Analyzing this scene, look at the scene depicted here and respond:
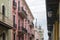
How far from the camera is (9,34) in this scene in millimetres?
31000

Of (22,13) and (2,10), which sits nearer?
(2,10)

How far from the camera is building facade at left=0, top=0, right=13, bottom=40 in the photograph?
1069 inches

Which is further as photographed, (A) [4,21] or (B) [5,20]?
(B) [5,20]

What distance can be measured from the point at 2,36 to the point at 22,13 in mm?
14917

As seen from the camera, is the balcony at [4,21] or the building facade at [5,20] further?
the building facade at [5,20]

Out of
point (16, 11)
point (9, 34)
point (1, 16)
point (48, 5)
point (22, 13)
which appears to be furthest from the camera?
point (22, 13)

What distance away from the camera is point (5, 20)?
27.9 meters

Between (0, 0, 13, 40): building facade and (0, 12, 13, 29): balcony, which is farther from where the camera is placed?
(0, 0, 13, 40): building facade

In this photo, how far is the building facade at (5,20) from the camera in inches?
1069

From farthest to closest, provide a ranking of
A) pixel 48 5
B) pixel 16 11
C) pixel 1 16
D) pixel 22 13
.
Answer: pixel 22 13, pixel 16 11, pixel 1 16, pixel 48 5

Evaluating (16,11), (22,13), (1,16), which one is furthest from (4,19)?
(22,13)

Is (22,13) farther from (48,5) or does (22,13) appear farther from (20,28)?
(48,5)

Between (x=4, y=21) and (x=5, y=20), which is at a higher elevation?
(x=5, y=20)

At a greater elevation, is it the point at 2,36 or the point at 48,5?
the point at 48,5
